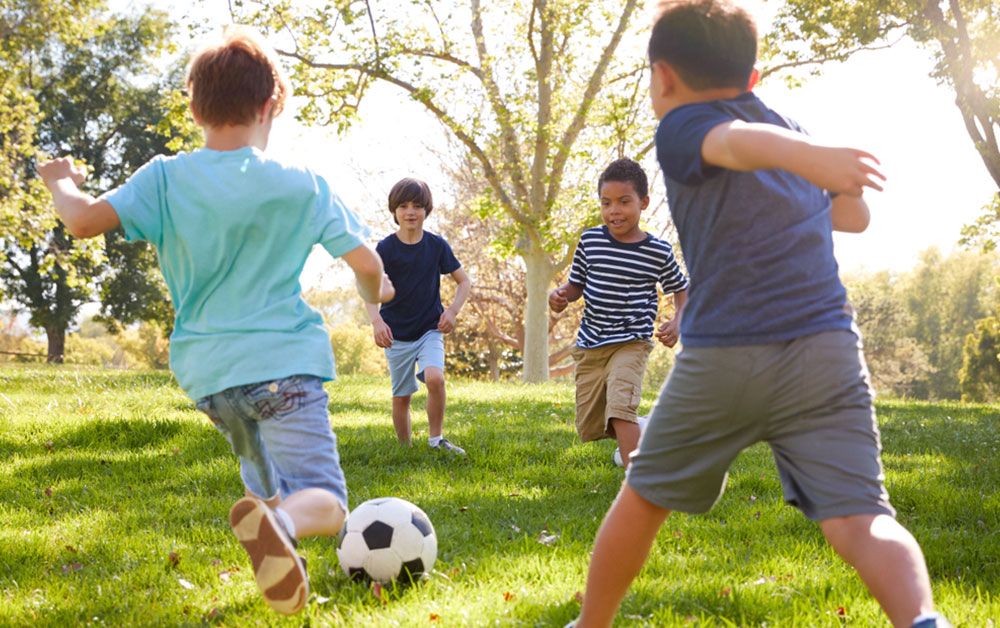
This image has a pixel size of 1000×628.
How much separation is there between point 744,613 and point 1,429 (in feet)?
22.3

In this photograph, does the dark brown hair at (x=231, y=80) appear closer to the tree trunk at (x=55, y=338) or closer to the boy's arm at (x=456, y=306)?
the boy's arm at (x=456, y=306)

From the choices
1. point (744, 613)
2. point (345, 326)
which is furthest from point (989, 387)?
point (744, 613)

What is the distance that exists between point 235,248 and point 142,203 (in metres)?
0.31

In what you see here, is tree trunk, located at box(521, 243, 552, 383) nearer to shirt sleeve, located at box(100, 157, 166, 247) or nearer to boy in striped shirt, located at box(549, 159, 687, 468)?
boy in striped shirt, located at box(549, 159, 687, 468)

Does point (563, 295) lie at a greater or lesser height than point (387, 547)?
greater

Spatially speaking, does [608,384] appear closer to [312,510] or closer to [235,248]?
[312,510]

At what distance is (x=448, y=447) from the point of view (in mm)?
6309

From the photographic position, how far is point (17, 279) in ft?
110

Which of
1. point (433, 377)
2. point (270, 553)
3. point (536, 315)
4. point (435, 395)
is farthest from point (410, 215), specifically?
point (536, 315)

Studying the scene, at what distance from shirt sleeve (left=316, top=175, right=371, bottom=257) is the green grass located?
1340 mm

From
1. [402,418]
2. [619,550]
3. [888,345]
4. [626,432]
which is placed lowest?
[888,345]

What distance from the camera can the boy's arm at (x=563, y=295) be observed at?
462 centimetres

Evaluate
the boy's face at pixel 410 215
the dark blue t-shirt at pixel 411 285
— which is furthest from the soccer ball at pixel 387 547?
the boy's face at pixel 410 215

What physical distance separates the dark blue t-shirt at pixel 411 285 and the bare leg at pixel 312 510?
11.8 ft
